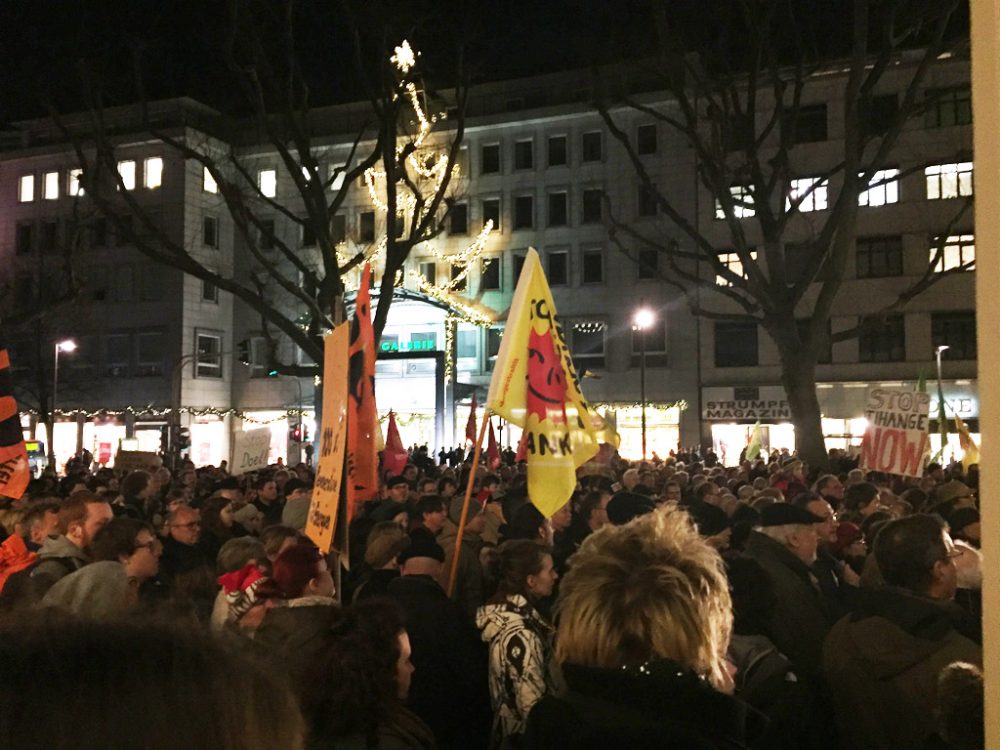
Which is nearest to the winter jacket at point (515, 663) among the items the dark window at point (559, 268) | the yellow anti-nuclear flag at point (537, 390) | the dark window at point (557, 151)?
the yellow anti-nuclear flag at point (537, 390)

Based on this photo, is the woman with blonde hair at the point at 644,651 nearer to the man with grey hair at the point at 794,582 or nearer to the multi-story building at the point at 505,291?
the man with grey hair at the point at 794,582

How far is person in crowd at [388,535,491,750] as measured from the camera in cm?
430

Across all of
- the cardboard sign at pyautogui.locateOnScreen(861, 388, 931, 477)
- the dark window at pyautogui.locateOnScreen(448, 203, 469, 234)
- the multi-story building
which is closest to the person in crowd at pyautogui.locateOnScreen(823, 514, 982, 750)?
the cardboard sign at pyautogui.locateOnScreen(861, 388, 931, 477)

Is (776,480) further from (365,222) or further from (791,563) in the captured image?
(365,222)

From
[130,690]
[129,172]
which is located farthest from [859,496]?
[129,172]

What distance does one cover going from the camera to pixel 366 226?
1826 inches

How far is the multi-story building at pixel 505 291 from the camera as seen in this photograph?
3681cm

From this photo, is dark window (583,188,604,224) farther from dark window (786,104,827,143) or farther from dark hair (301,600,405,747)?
dark hair (301,600,405,747)

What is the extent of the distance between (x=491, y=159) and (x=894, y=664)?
1686 inches

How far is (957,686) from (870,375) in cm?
3734

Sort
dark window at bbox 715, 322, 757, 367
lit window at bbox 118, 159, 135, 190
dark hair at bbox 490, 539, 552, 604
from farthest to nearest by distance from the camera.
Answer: lit window at bbox 118, 159, 135, 190, dark window at bbox 715, 322, 757, 367, dark hair at bbox 490, 539, 552, 604

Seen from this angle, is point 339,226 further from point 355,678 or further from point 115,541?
point 355,678

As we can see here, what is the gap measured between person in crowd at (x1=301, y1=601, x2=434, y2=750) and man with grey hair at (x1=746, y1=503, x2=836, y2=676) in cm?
211

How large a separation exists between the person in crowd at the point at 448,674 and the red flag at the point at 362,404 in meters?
1.25
